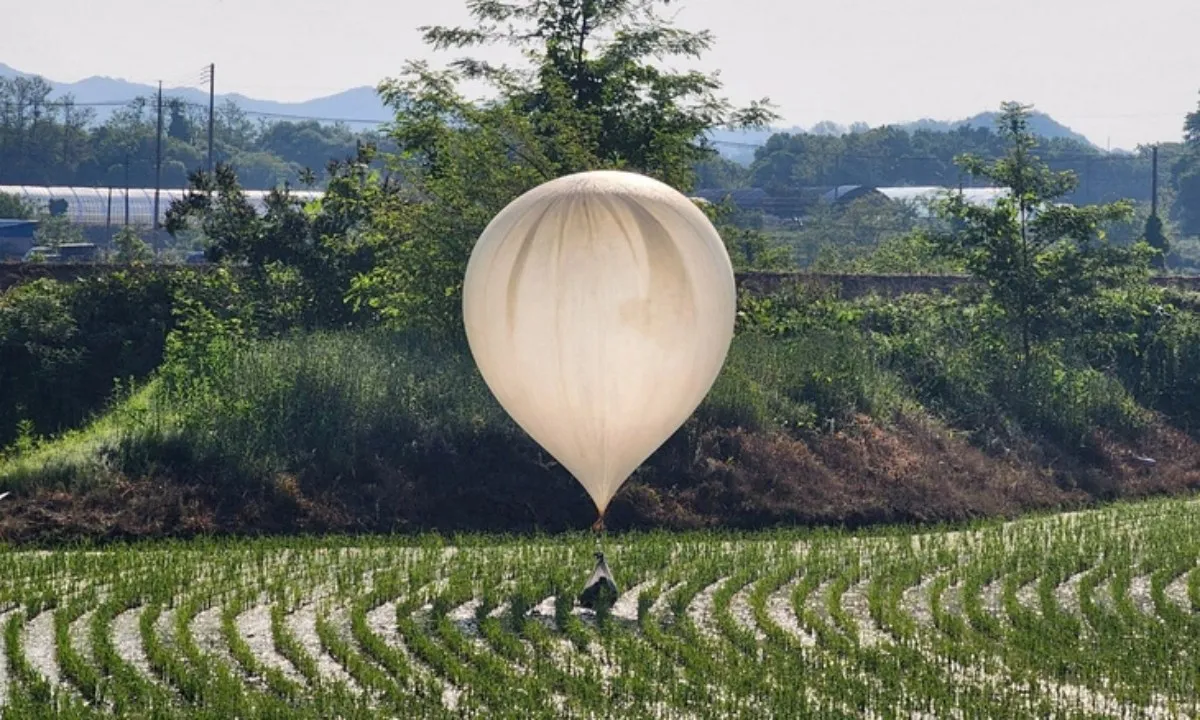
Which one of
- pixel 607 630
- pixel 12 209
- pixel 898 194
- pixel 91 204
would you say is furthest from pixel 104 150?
pixel 607 630

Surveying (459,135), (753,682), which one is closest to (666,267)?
(753,682)

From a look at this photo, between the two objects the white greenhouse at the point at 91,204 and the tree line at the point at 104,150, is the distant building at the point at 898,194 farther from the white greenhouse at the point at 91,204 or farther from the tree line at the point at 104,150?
the white greenhouse at the point at 91,204

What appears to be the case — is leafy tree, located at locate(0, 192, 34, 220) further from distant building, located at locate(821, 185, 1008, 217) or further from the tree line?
distant building, located at locate(821, 185, 1008, 217)

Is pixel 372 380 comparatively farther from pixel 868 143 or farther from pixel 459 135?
pixel 868 143

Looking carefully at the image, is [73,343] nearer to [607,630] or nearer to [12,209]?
[607,630]

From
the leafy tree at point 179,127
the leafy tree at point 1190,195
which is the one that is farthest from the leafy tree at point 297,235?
the leafy tree at point 179,127

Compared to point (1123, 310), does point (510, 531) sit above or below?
below
